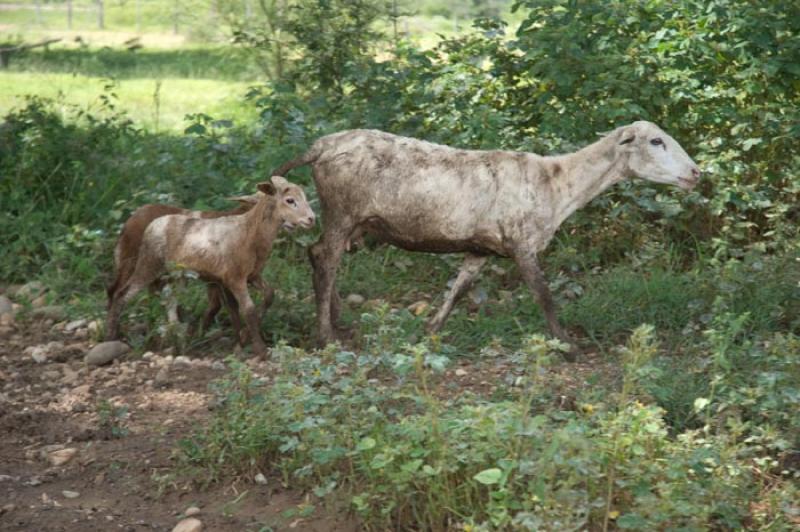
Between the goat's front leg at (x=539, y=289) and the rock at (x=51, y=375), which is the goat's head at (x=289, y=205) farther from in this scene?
the rock at (x=51, y=375)

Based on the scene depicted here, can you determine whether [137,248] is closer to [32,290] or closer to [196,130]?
[32,290]

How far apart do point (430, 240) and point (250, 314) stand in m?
1.20

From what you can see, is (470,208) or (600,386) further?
(470,208)

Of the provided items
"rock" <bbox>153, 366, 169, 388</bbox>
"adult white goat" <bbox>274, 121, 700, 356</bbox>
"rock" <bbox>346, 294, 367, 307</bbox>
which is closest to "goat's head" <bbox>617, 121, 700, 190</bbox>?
"adult white goat" <bbox>274, 121, 700, 356</bbox>

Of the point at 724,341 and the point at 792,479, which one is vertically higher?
the point at 724,341

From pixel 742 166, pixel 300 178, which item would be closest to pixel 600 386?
pixel 742 166

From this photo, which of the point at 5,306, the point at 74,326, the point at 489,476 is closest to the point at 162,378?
the point at 74,326

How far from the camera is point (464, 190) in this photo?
835 centimetres

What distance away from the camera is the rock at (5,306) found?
9.55m

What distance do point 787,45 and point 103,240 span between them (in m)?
5.12

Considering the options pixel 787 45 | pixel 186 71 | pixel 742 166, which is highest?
pixel 787 45

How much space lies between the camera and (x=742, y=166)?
942cm

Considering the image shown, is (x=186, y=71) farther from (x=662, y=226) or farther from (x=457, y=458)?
(x=457, y=458)

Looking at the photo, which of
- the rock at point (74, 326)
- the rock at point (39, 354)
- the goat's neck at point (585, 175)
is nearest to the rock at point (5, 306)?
the rock at point (74, 326)
